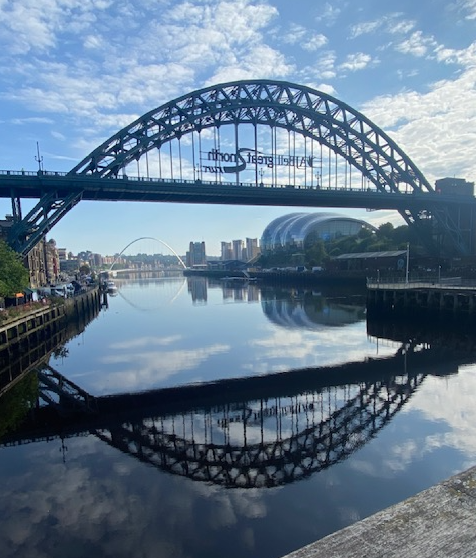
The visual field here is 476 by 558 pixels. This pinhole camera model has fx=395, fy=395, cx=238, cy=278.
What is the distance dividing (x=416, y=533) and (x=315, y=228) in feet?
496

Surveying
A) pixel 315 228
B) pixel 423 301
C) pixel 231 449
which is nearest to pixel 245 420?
pixel 231 449

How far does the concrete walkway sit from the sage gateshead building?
146 metres

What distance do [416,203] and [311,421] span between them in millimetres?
65997

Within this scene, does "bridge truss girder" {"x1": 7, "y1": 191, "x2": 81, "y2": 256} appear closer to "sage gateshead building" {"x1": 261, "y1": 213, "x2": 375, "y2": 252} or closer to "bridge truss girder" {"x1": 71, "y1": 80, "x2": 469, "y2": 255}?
"bridge truss girder" {"x1": 71, "y1": 80, "x2": 469, "y2": 255}

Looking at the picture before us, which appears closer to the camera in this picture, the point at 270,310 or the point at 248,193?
the point at 270,310

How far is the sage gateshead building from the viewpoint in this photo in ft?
495

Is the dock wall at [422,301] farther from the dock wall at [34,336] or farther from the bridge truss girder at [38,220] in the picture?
the bridge truss girder at [38,220]

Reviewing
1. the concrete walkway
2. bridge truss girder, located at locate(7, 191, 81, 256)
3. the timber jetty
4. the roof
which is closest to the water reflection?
the concrete walkway

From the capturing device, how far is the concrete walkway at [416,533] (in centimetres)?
353

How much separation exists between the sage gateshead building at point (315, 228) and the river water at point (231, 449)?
416 feet

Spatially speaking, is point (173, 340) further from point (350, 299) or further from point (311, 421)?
point (350, 299)

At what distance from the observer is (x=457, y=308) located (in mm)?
32938

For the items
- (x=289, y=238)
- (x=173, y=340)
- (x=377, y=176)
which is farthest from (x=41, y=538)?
(x=289, y=238)

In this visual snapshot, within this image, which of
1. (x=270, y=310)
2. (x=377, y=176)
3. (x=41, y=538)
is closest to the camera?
(x=41, y=538)
